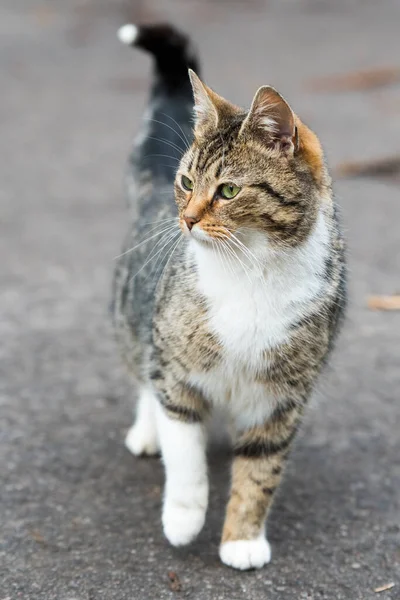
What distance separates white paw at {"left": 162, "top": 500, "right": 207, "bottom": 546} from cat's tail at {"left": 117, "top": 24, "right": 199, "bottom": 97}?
1741 millimetres

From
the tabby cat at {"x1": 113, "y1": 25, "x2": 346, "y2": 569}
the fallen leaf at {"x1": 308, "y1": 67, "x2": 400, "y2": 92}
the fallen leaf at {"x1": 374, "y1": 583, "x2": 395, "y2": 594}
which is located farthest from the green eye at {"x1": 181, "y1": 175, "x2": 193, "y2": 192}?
the fallen leaf at {"x1": 308, "y1": 67, "x2": 400, "y2": 92}

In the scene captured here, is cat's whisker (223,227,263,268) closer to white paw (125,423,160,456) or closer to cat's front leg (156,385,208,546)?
cat's front leg (156,385,208,546)

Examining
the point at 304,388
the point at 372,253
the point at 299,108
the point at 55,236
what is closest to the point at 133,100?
the point at 299,108

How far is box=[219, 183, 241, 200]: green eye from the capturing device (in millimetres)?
2439

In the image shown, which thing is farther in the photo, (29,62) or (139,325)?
(29,62)

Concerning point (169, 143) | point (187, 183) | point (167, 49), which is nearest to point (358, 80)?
point (167, 49)

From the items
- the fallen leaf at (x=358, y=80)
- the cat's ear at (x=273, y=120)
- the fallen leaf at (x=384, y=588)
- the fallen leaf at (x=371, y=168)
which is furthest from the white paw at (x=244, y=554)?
the fallen leaf at (x=358, y=80)

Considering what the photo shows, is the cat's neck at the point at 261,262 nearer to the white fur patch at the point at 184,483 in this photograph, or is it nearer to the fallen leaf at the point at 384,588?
the white fur patch at the point at 184,483

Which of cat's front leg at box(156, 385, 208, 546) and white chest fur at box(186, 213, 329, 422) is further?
cat's front leg at box(156, 385, 208, 546)

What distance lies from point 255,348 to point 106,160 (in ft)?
14.8

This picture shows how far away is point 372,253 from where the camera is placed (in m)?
5.12

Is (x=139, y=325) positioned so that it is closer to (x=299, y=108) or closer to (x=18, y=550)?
(x=18, y=550)

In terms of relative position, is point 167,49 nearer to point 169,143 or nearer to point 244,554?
point 169,143

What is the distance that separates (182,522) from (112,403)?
1.06m
